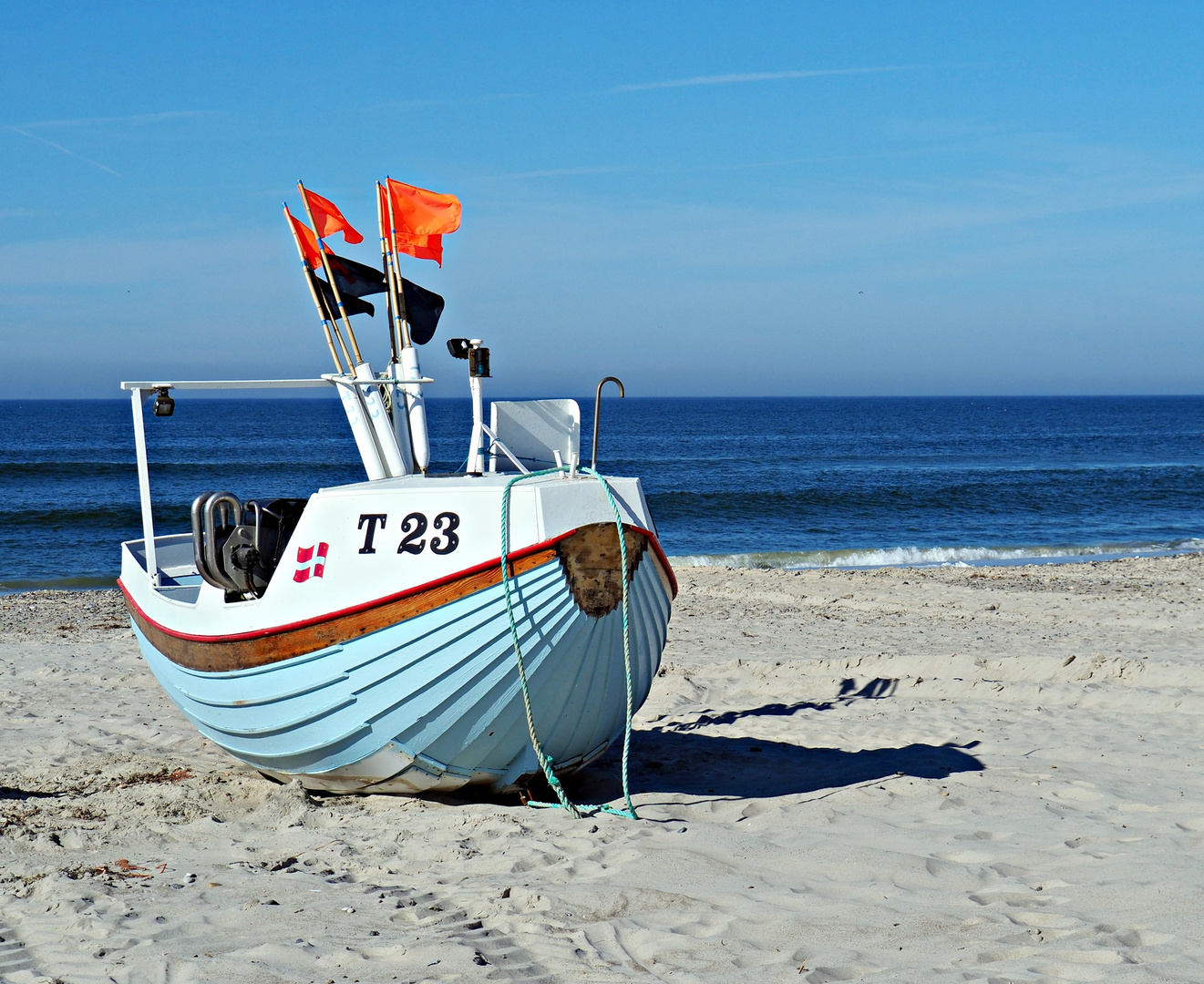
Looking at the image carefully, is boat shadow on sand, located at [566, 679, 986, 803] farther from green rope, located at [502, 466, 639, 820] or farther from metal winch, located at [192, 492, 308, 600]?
metal winch, located at [192, 492, 308, 600]

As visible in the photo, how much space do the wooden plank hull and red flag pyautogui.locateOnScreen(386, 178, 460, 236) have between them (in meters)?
2.80

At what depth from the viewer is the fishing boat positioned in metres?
4.88

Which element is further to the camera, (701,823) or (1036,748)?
(1036,748)

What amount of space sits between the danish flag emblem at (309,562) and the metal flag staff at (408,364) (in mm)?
1301

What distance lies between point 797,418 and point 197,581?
4229 inches

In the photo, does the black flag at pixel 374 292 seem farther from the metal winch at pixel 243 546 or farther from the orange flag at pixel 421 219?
the metal winch at pixel 243 546

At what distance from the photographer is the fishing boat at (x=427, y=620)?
4883 mm

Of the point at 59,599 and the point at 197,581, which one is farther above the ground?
the point at 197,581

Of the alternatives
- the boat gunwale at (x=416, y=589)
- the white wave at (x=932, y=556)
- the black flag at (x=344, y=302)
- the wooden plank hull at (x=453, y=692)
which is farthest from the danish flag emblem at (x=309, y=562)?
the white wave at (x=932, y=556)

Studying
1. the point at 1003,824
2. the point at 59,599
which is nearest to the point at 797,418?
the point at 59,599

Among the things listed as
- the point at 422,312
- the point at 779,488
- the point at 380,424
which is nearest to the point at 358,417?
the point at 380,424

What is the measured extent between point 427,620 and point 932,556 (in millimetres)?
18851

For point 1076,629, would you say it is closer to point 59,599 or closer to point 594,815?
point 594,815

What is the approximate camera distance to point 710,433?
79.4m
